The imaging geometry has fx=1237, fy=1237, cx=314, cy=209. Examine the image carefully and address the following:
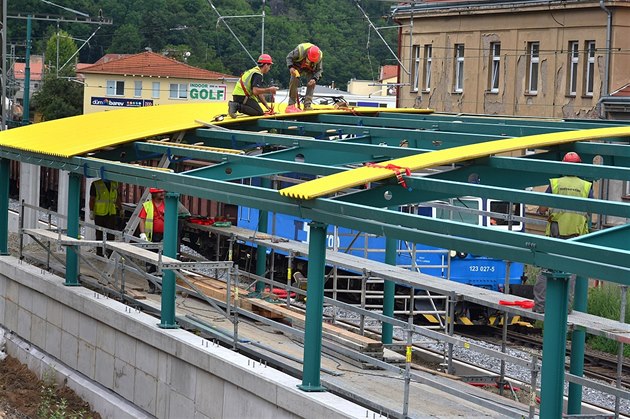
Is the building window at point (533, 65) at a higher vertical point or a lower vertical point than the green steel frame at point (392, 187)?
higher

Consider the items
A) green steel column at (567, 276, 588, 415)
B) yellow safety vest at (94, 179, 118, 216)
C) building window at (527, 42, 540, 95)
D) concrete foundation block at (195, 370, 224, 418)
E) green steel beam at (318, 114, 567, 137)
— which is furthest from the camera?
building window at (527, 42, 540, 95)

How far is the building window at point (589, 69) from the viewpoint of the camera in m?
35.1

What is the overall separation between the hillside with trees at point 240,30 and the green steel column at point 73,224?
58.3 meters

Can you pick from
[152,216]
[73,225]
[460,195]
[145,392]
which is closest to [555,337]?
[460,195]

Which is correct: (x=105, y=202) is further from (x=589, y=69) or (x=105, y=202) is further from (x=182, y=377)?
(x=589, y=69)

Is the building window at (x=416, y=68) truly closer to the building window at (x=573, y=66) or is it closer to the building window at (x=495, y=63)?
the building window at (x=495, y=63)

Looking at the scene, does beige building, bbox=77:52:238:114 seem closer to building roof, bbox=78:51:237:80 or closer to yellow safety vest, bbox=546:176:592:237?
building roof, bbox=78:51:237:80

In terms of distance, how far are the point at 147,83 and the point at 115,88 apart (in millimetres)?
2170

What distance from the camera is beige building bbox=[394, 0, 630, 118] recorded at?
112 feet

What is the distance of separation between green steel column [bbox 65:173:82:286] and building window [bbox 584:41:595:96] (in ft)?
70.9

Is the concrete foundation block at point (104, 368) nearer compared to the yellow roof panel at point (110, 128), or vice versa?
the concrete foundation block at point (104, 368)

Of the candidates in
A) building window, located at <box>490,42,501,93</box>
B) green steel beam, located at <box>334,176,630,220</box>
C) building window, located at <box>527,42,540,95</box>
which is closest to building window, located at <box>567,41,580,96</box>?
building window, located at <box>527,42,540,95</box>

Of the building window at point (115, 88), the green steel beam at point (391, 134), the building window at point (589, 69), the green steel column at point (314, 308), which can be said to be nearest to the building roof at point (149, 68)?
the building window at point (115, 88)

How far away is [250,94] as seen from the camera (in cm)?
1758
